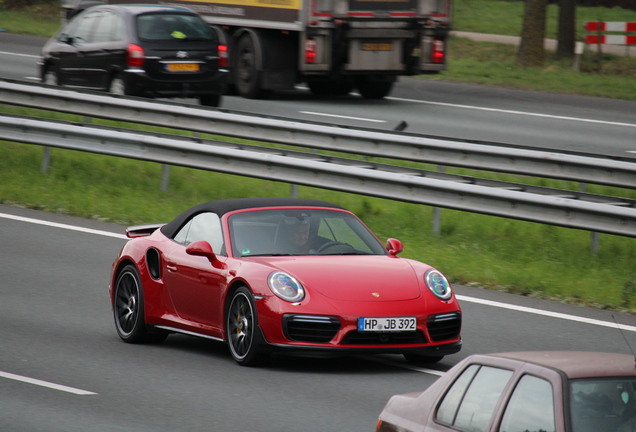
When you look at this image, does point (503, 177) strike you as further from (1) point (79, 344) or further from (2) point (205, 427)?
(2) point (205, 427)

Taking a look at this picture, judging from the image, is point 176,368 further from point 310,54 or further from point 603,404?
point 310,54

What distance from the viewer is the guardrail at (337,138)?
48.4ft

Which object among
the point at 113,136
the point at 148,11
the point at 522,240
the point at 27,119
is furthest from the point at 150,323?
the point at 148,11

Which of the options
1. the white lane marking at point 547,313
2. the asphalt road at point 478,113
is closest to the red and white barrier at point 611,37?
the asphalt road at point 478,113

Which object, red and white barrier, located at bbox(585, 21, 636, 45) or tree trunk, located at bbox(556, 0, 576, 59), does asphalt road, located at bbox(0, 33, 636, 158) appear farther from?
red and white barrier, located at bbox(585, 21, 636, 45)

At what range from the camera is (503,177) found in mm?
17734

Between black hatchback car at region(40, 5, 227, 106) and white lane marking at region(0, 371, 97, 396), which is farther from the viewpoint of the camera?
black hatchback car at region(40, 5, 227, 106)

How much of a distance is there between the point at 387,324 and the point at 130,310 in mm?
2489

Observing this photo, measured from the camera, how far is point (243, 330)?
968cm

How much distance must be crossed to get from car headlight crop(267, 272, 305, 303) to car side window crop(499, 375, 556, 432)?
4460mm

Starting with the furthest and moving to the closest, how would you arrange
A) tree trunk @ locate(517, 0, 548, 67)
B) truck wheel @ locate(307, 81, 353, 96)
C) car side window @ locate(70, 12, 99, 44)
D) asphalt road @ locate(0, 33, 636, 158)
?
tree trunk @ locate(517, 0, 548, 67)
truck wheel @ locate(307, 81, 353, 96)
car side window @ locate(70, 12, 99, 44)
asphalt road @ locate(0, 33, 636, 158)

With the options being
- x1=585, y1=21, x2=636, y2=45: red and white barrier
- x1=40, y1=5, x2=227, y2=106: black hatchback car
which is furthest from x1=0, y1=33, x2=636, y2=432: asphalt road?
x1=585, y1=21, x2=636, y2=45: red and white barrier

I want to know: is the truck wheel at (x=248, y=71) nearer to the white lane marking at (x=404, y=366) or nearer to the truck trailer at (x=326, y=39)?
the truck trailer at (x=326, y=39)

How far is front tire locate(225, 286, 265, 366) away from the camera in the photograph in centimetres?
951
